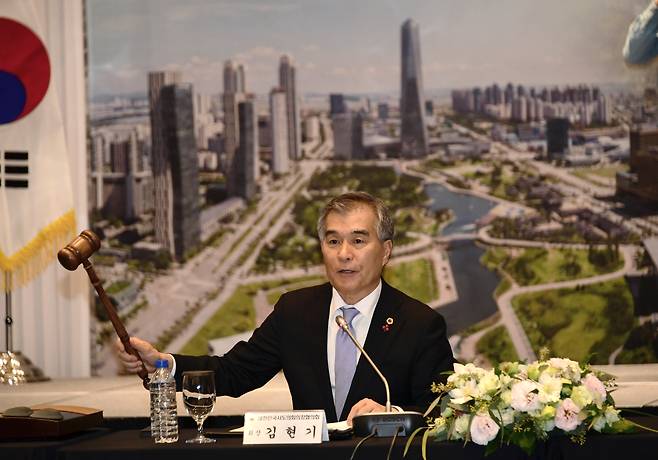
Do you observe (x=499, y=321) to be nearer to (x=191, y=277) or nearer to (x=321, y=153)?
(x=321, y=153)

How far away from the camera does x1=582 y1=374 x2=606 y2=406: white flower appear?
2.27 meters

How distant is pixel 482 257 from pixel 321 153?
104 centimetres

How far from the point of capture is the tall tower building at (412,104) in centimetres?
550

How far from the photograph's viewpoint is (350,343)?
10.3ft

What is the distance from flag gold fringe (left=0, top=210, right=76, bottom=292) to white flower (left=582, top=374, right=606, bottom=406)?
121 inches

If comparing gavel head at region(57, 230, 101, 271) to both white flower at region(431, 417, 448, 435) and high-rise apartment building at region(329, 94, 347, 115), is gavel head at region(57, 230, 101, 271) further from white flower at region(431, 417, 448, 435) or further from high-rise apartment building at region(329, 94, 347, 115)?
high-rise apartment building at region(329, 94, 347, 115)

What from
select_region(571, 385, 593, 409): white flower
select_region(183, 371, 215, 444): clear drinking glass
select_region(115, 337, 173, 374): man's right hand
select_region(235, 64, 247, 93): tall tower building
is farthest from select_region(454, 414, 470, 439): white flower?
select_region(235, 64, 247, 93): tall tower building

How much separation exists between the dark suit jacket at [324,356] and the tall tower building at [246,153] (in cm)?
236

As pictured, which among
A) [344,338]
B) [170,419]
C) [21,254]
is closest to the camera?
[170,419]

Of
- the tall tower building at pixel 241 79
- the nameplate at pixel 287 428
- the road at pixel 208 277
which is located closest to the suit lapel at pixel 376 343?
the nameplate at pixel 287 428

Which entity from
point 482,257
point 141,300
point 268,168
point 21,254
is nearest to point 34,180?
point 21,254

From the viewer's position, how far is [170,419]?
8.11ft

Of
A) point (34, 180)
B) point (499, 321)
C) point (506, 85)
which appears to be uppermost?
point (506, 85)

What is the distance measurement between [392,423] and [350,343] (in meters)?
0.76
